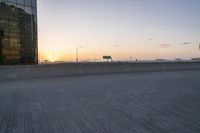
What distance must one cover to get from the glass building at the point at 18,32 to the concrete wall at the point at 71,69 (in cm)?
925

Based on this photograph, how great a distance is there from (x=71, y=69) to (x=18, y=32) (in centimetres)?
1167

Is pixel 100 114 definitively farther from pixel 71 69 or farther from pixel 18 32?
pixel 18 32

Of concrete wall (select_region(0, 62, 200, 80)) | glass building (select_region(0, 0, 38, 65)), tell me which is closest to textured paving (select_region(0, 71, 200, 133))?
concrete wall (select_region(0, 62, 200, 80))

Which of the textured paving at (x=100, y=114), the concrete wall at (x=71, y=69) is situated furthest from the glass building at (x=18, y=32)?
the textured paving at (x=100, y=114)

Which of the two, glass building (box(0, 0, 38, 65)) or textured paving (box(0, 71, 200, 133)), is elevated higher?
glass building (box(0, 0, 38, 65))

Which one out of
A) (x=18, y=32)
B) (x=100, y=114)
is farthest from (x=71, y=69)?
(x=100, y=114)

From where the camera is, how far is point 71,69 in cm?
1784

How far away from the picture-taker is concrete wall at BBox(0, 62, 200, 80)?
1505cm

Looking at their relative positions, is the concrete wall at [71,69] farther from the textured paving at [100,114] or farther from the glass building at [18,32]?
the glass building at [18,32]

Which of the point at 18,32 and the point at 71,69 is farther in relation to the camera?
the point at 18,32

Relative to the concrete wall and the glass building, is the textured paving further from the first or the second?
the glass building

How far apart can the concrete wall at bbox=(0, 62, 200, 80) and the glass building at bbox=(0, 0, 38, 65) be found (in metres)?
9.25

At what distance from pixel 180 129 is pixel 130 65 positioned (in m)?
16.6

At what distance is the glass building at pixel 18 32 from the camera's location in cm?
2339
